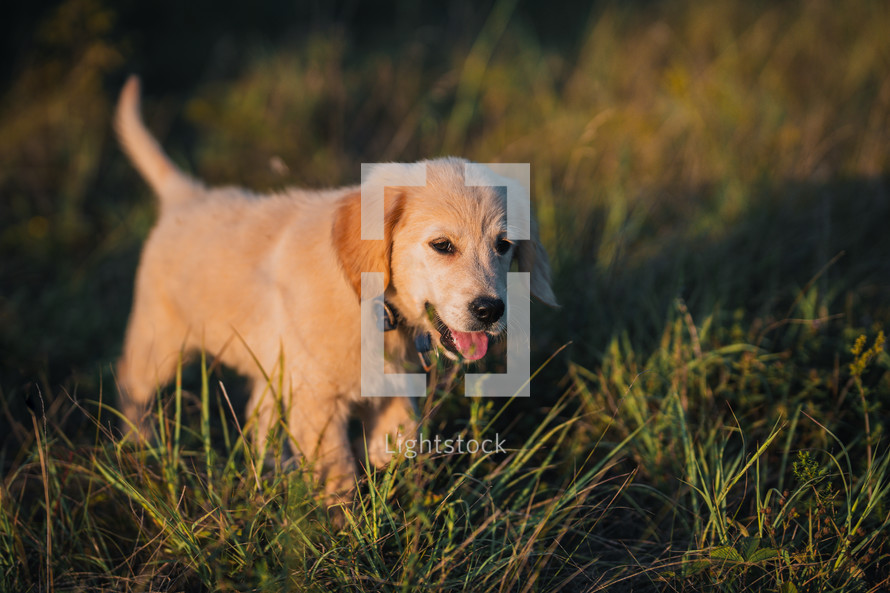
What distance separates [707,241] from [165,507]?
331cm

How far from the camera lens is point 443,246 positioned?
2193mm

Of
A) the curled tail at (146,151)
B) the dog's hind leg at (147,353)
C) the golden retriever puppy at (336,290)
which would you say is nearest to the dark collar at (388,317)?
the golden retriever puppy at (336,290)

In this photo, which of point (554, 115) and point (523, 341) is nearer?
point (523, 341)

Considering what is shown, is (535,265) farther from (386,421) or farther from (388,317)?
(386,421)

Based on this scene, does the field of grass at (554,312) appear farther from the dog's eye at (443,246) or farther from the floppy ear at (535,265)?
the dog's eye at (443,246)

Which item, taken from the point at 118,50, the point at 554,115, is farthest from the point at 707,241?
the point at 118,50

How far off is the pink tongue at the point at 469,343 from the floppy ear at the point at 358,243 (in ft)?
1.09

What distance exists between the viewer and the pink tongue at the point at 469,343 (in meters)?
2.16

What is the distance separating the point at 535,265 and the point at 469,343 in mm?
506

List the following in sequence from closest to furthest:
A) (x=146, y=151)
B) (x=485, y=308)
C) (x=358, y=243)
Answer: (x=485, y=308) < (x=358, y=243) < (x=146, y=151)

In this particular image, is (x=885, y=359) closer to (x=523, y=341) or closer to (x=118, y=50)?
(x=523, y=341)

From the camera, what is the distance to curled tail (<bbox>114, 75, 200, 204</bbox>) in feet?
10.3

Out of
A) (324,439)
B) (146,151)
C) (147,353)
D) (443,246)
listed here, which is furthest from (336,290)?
(146,151)

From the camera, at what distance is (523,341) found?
2744 millimetres
